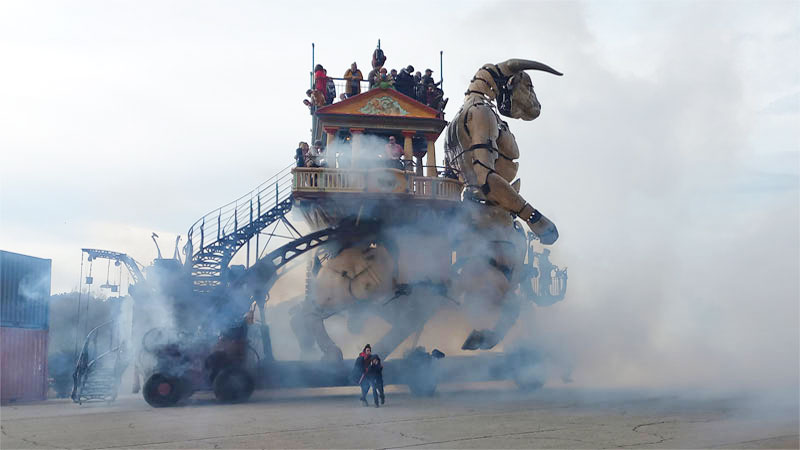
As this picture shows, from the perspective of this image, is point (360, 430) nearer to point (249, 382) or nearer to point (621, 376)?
point (249, 382)

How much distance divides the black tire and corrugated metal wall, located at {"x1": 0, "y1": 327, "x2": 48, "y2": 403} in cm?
830

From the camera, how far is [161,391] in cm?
1789

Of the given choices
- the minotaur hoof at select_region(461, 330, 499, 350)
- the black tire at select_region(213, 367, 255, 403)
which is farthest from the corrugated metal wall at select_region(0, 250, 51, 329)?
the minotaur hoof at select_region(461, 330, 499, 350)

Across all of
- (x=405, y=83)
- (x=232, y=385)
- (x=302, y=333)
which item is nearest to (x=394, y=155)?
(x=405, y=83)

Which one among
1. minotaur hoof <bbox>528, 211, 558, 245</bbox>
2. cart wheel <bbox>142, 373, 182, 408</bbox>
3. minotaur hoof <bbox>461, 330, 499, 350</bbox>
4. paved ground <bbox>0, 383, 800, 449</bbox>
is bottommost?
paved ground <bbox>0, 383, 800, 449</bbox>

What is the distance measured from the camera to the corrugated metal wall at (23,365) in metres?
22.4

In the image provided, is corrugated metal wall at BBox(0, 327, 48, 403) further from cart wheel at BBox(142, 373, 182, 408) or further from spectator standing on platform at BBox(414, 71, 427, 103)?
spectator standing on platform at BBox(414, 71, 427, 103)

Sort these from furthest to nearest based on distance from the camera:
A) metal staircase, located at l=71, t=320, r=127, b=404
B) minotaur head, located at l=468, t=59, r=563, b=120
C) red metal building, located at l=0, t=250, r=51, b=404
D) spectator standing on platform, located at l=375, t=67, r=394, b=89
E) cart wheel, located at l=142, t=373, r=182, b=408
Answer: spectator standing on platform, located at l=375, t=67, r=394, b=89
red metal building, located at l=0, t=250, r=51, b=404
minotaur head, located at l=468, t=59, r=563, b=120
metal staircase, located at l=71, t=320, r=127, b=404
cart wheel, located at l=142, t=373, r=182, b=408

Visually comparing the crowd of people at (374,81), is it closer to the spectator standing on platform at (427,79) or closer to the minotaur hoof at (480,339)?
the spectator standing on platform at (427,79)

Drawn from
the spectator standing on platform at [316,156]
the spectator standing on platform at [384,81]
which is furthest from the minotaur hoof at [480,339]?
the spectator standing on platform at [384,81]

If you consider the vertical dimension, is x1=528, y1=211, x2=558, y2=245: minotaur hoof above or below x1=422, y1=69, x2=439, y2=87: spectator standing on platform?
below

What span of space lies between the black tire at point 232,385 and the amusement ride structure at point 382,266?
5cm

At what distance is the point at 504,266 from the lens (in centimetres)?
2042

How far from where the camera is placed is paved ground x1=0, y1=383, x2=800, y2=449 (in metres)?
10.7
